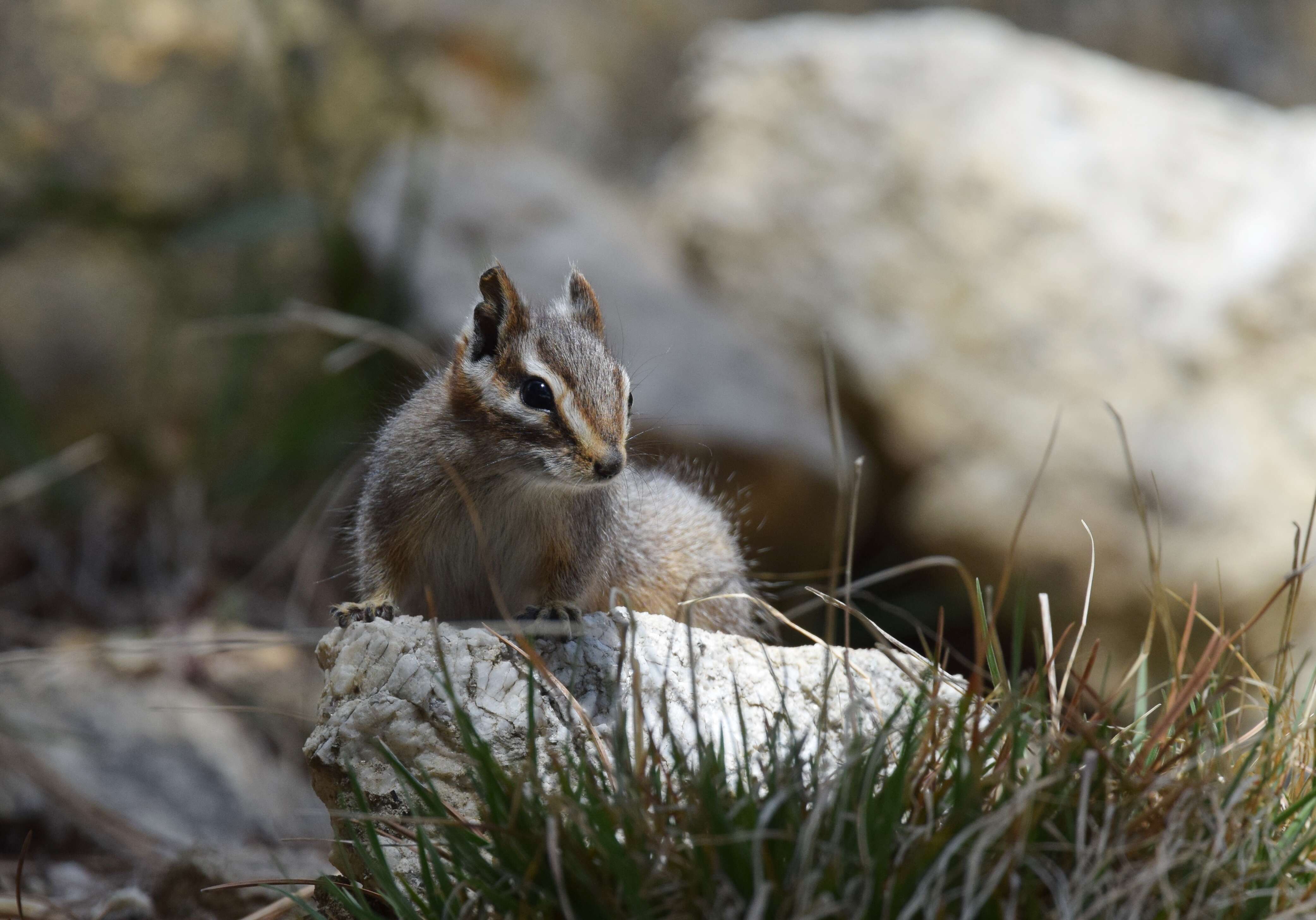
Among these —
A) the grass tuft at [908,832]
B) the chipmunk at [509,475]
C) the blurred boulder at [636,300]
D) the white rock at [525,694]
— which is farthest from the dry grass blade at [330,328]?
the grass tuft at [908,832]

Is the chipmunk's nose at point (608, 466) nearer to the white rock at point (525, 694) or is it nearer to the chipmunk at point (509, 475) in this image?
the chipmunk at point (509, 475)

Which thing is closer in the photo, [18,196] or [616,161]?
[18,196]

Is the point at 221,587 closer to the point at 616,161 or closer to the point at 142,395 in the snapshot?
the point at 142,395

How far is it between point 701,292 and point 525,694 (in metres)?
4.98

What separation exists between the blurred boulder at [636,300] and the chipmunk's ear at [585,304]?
252 centimetres

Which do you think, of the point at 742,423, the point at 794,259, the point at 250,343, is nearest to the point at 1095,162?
the point at 794,259

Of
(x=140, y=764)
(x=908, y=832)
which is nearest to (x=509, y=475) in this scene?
(x=908, y=832)

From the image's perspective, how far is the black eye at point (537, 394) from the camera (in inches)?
101

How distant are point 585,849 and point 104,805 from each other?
299cm

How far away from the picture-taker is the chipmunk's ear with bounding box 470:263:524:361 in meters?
2.73

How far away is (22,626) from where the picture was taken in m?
5.17

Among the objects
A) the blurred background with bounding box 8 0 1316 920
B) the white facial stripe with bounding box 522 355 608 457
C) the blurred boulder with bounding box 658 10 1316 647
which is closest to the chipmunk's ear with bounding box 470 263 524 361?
the white facial stripe with bounding box 522 355 608 457

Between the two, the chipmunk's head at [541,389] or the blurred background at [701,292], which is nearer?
the chipmunk's head at [541,389]

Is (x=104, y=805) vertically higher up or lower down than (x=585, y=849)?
lower down
